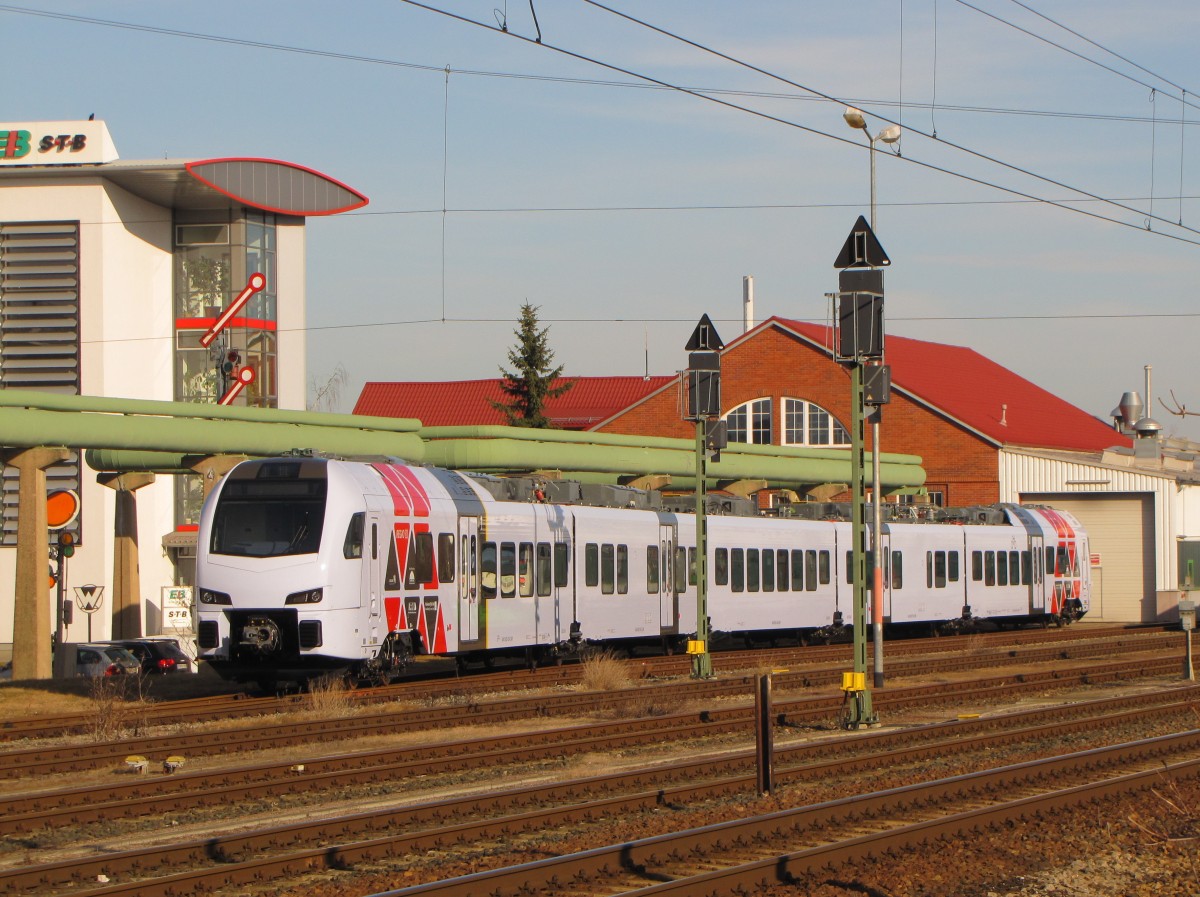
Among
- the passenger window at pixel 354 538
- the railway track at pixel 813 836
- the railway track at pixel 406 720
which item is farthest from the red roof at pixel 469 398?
the railway track at pixel 813 836

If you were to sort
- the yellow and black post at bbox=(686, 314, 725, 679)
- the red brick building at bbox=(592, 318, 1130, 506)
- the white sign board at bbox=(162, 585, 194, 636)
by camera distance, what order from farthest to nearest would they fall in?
the red brick building at bbox=(592, 318, 1130, 506), the white sign board at bbox=(162, 585, 194, 636), the yellow and black post at bbox=(686, 314, 725, 679)

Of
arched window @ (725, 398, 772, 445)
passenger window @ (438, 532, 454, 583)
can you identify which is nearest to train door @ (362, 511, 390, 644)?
passenger window @ (438, 532, 454, 583)

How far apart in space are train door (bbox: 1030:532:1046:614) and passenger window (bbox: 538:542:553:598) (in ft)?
66.2

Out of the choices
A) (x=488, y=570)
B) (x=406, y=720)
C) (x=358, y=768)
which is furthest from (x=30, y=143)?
(x=358, y=768)

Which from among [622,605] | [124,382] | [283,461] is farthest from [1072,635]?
[124,382]

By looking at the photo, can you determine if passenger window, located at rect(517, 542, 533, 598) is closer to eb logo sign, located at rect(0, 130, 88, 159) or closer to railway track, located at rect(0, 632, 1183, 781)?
railway track, located at rect(0, 632, 1183, 781)

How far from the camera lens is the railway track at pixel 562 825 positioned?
32.2ft

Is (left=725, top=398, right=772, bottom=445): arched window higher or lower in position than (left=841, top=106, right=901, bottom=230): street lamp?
lower

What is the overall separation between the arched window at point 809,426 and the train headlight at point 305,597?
132 ft

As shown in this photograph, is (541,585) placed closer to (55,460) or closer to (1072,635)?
(55,460)

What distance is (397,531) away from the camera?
844 inches

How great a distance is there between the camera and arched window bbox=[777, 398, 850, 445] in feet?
193

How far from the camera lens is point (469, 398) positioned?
8800cm

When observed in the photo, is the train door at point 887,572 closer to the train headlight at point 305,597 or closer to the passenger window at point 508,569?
the passenger window at point 508,569
